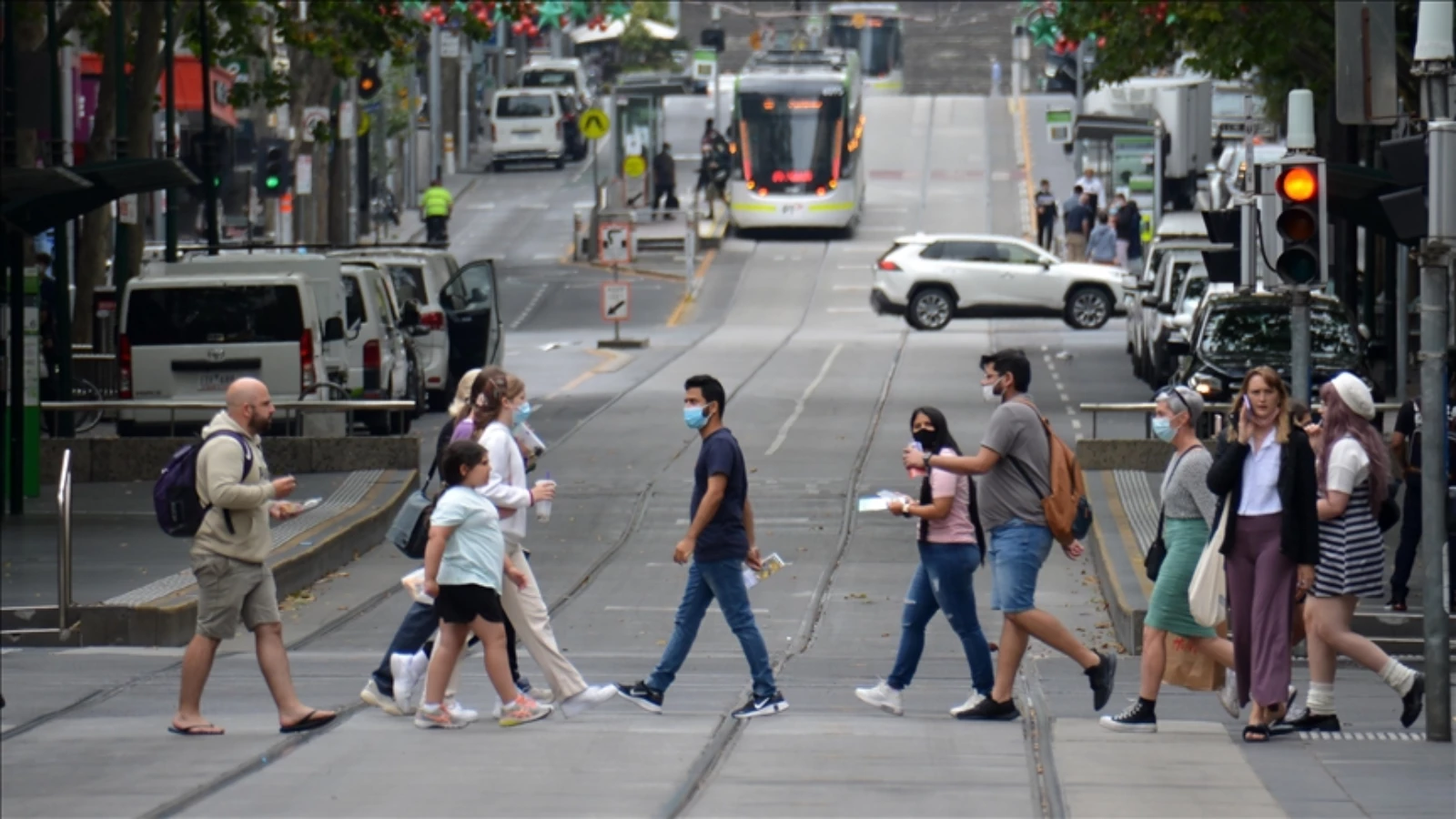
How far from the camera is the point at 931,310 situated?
4053 centimetres

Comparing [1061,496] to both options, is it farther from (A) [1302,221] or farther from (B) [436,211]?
(B) [436,211]

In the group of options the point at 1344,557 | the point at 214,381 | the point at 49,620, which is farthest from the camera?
the point at 214,381

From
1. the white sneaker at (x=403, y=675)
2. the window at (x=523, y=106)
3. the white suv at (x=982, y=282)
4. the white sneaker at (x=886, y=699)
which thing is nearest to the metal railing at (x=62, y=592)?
the white sneaker at (x=403, y=675)

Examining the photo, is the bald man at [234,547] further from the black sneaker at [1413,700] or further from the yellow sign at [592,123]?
the yellow sign at [592,123]

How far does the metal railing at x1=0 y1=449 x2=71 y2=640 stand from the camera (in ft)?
43.2

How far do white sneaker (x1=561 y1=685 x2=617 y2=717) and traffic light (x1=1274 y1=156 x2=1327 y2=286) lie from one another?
4.18 meters

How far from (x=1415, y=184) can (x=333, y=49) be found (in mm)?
21815

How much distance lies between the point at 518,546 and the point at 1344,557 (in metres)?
3.71

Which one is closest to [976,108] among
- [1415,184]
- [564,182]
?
[564,182]

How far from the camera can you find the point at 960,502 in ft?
36.2

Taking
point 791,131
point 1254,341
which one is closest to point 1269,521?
point 1254,341

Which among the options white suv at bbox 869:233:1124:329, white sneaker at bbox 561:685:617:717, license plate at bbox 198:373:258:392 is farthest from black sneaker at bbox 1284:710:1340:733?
white suv at bbox 869:233:1124:329

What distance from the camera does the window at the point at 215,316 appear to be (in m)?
23.1

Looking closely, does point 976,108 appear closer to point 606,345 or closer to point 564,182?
point 564,182
